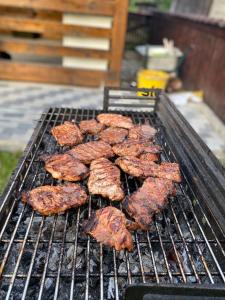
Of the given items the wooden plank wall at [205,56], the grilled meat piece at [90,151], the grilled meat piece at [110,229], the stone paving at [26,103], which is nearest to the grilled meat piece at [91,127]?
the grilled meat piece at [90,151]

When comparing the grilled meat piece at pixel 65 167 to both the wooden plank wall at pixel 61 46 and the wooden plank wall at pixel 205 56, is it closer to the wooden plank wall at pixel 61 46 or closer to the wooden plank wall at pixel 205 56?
the wooden plank wall at pixel 205 56

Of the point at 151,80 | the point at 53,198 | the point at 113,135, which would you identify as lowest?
the point at 151,80

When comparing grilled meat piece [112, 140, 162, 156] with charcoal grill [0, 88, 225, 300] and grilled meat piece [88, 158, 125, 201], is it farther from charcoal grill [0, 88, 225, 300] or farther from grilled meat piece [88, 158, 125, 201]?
grilled meat piece [88, 158, 125, 201]

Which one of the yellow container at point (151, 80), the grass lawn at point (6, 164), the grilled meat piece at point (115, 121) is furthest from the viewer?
the yellow container at point (151, 80)

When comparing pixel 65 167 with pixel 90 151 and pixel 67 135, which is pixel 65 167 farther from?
pixel 67 135

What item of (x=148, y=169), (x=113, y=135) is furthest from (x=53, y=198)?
(x=113, y=135)

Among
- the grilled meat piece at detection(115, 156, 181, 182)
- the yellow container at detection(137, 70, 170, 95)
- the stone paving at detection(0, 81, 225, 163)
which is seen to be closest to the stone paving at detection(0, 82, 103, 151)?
the stone paving at detection(0, 81, 225, 163)
